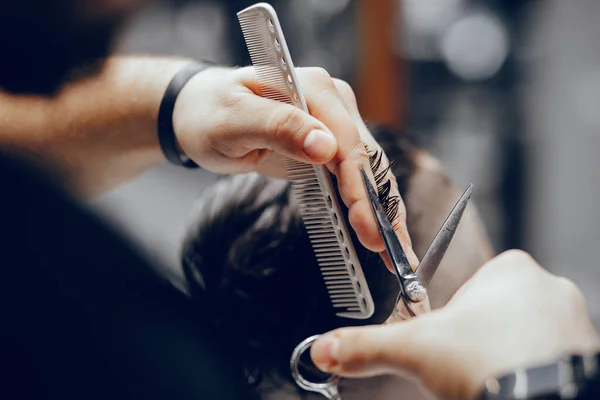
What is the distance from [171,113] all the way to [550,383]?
42 centimetres

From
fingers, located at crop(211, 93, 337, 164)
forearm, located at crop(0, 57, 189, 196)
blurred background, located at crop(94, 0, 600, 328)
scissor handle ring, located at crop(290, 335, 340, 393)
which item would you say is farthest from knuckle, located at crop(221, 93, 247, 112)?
blurred background, located at crop(94, 0, 600, 328)

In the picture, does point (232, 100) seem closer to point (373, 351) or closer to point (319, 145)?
point (319, 145)

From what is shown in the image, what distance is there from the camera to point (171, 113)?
62 centimetres

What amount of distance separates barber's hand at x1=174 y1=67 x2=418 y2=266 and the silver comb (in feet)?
0.04

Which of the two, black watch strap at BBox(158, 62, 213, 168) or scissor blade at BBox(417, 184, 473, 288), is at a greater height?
black watch strap at BBox(158, 62, 213, 168)

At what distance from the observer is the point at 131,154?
665 mm

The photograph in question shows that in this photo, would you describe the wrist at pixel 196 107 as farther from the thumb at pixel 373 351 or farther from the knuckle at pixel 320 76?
the thumb at pixel 373 351

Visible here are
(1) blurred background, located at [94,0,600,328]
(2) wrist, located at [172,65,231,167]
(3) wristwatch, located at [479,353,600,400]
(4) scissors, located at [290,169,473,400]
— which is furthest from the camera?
(1) blurred background, located at [94,0,600,328]

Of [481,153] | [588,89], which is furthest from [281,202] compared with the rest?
[588,89]

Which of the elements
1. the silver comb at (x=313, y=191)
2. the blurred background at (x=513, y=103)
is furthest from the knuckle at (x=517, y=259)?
the blurred background at (x=513, y=103)

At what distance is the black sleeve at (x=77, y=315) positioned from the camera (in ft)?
1.65

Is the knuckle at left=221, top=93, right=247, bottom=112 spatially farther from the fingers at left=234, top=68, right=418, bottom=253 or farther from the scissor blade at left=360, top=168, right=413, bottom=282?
the scissor blade at left=360, top=168, right=413, bottom=282

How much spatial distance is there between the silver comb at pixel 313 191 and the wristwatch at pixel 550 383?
0.17m

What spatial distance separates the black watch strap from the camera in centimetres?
62
